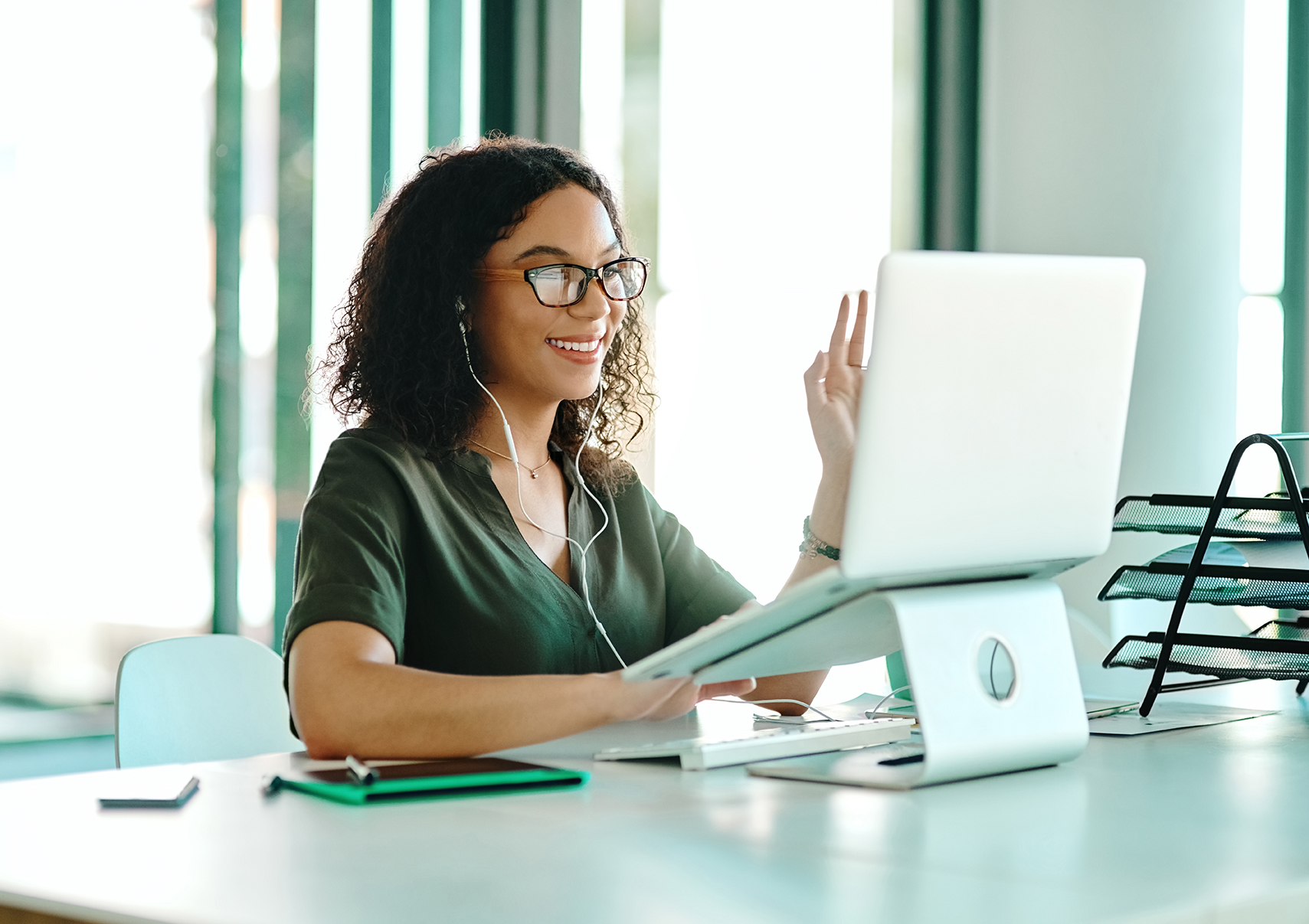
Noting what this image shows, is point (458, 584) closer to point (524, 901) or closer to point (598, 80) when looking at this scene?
point (524, 901)

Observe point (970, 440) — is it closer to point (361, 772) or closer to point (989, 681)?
point (989, 681)

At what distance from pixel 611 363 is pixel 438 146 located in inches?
60.3

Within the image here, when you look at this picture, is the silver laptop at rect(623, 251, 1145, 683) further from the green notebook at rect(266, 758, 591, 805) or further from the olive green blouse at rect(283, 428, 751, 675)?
the olive green blouse at rect(283, 428, 751, 675)

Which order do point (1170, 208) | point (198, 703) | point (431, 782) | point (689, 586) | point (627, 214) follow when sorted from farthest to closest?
point (1170, 208) < point (627, 214) < point (689, 586) < point (198, 703) < point (431, 782)

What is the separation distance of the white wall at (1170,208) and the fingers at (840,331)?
2151mm

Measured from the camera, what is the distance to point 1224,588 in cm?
163

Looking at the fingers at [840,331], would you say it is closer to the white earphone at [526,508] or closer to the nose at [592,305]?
the nose at [592,305]

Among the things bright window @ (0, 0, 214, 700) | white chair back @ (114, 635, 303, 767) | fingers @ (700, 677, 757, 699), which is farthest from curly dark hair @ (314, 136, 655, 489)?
bright window @ (0, 0, 214, 700)

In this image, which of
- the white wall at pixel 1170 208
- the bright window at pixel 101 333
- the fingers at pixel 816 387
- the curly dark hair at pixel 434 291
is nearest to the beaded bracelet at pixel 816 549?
the fingers at pixel 816 387

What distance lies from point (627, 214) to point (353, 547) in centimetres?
146

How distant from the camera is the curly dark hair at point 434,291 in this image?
Answer: 176 cm

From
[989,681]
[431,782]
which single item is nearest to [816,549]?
[989,681]

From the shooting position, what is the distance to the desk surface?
2.57 ft

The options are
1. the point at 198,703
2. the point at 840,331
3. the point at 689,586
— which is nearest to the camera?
the point at 840,331
